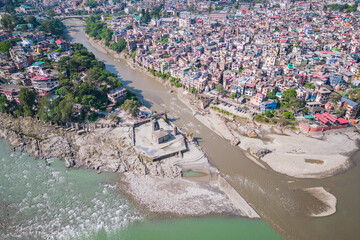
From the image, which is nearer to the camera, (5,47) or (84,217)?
(84,217)

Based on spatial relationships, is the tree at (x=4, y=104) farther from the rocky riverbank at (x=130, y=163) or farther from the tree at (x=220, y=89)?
the tree at (x=220, y=89)

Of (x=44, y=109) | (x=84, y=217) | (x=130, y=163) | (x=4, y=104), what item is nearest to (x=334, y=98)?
(x=130, y=163)

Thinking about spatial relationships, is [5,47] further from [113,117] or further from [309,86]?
[309,86]

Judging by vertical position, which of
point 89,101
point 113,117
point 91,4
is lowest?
point 113,117

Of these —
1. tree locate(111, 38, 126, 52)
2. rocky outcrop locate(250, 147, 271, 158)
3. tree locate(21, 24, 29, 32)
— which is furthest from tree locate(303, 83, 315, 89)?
tree locate(21, 24, 29, 32)

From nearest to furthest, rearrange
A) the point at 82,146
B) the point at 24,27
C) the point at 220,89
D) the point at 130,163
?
the point at 130,163, the point at 82,146, the point at 220,89, the point at 24,27

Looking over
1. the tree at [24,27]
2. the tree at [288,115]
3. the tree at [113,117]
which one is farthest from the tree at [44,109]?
the tree at [24,27]
